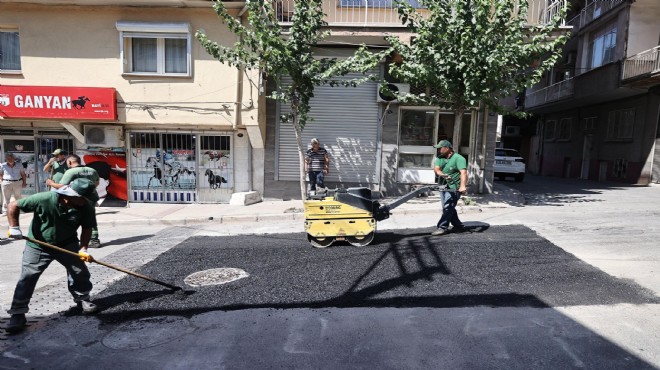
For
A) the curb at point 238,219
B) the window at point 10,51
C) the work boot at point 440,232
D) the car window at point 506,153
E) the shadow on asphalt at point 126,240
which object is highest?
the window at point 10,51

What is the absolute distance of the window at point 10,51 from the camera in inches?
447

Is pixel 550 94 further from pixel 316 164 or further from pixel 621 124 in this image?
pixel 316 164

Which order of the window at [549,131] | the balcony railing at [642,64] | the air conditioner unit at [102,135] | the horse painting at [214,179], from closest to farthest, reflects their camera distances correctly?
the air conditioner unit at [102,135], the horse painting at [214,179], the balcony railing at [642,64], the window at [549,131]

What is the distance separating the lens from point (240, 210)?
10.6 m

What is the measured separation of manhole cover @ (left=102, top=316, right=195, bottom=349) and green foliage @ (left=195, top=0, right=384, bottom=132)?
6139 mm

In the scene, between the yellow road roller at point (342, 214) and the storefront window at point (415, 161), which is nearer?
the yellow road roller at point (342, 214)

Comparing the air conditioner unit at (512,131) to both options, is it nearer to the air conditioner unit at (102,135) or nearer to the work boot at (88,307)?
the air conditioner unit at (102,135)

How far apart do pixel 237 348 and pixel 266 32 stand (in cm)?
693

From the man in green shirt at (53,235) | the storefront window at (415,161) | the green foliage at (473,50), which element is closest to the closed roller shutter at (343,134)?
the storefront window at (415,161)

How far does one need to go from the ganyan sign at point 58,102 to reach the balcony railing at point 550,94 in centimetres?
2070

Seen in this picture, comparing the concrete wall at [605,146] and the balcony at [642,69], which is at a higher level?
the balcony at [642,69]

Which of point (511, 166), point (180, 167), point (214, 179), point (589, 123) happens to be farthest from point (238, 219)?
point (589, 123)

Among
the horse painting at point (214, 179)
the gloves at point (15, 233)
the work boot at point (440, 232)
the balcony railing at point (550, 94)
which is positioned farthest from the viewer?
the balcony railing at point (550, 94)

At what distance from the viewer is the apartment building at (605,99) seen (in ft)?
52.0
